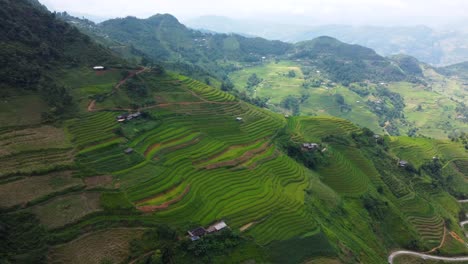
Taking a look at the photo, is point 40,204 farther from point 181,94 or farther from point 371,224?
point 371,224

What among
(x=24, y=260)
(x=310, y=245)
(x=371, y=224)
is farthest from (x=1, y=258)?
(x=371, y=224)

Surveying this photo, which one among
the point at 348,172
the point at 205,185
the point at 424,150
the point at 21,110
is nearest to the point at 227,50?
the point at 424,150

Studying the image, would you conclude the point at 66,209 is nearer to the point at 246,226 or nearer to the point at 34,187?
the point at 34,187

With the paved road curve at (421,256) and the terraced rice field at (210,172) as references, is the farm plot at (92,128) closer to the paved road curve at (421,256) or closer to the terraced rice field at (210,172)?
the terraced rice field at (210,172)

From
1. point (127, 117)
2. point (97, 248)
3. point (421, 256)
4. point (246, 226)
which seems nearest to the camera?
point (97, 248)

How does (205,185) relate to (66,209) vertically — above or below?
below

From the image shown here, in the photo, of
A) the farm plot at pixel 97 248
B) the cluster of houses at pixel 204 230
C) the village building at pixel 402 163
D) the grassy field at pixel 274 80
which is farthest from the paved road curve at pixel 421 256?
the grassy field at pixel 274 80

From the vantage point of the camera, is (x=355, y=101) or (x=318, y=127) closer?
(x=318, y=127)
